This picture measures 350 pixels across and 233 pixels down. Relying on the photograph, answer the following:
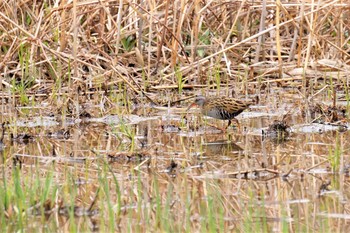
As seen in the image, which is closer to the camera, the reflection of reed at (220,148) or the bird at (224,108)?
the reflection of reed at (220,148)

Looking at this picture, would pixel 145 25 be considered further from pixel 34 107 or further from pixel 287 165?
pixel 287 165

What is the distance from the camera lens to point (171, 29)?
988 cm

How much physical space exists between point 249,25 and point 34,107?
3.50m

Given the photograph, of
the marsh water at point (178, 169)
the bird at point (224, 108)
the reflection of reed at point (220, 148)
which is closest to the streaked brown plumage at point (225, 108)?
the bird at point (224, 108)

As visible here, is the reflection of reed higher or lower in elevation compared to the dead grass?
lower

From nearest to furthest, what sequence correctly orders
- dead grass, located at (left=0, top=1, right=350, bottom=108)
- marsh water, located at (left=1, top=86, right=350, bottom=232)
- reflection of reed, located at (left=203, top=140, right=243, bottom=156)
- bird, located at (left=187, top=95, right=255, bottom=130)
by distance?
marsh water, located at (left=1, top=86, right=350, bottom=232) < reflection of reed, located at (left=203, top=140, right=243, bottom=156) < bird, located at (left=187, top=95, right=255, bottom=130) < dead grass, located at (left=0, top=1, right=350, bottom=108)

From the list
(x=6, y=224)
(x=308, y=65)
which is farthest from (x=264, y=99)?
(x=6, y=224)

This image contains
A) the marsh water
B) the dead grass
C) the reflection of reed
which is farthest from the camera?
the dead grass

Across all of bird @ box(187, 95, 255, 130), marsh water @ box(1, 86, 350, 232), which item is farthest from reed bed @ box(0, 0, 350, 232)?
bird @ box(187, 95, 255, 130)

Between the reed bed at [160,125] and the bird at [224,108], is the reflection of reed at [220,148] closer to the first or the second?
the reed bed at [160,125]

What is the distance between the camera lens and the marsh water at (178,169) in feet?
14.5

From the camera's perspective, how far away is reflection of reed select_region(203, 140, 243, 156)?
6.32m

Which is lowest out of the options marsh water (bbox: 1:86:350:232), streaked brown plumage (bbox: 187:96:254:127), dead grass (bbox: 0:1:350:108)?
marsh water (bbox: 1:86:350:232)

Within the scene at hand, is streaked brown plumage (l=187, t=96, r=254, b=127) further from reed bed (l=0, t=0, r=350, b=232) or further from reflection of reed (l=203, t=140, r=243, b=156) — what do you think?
reflection of reed (l=203, t=140, r=243, b=156)
